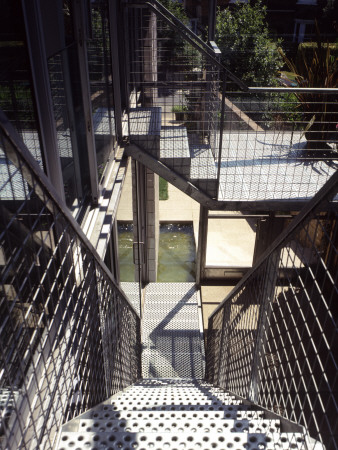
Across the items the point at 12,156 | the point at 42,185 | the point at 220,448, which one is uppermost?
the point at 12,156

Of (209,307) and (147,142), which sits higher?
(147,142)

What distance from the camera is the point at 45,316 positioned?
1286mm

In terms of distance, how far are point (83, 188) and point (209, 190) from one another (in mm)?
1670

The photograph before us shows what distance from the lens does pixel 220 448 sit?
1.44 meters

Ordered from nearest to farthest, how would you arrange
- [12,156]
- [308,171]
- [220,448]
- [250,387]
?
[12,156], [220,448], [250,387], [308,171]

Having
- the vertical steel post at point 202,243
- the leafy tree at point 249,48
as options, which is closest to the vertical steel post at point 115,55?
the vertical steel post at point 202,243

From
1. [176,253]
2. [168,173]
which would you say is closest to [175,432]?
[168,173]

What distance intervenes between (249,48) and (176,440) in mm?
8875

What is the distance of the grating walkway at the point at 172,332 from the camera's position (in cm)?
499

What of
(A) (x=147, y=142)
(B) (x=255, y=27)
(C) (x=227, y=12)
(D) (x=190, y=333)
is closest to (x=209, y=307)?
(D) (x=190, y=333)

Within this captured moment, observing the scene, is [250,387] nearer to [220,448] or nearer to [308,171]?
[220,448]

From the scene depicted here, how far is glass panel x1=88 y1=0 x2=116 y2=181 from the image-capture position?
9.02 ft

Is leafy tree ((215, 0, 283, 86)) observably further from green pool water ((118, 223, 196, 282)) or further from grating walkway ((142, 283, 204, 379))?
grating walkway ((142, 283, 204, 379))

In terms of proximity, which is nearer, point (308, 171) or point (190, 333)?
point (308, 171)
